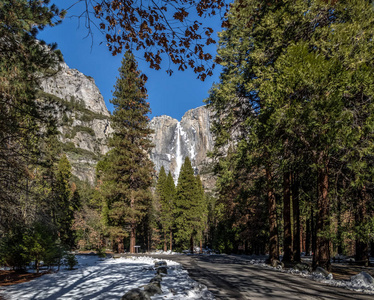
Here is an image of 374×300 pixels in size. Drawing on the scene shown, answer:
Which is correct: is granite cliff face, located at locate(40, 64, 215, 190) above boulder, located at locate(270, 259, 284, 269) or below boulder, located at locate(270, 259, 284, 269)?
above

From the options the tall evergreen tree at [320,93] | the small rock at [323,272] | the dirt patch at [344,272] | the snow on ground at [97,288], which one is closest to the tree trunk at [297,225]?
the dirt patch at [344,272]

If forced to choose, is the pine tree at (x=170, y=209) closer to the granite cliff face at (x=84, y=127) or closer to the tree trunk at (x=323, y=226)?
the tree trunk at (x=323, y=226)

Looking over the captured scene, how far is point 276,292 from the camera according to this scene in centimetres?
529

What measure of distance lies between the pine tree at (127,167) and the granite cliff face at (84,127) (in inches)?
3311

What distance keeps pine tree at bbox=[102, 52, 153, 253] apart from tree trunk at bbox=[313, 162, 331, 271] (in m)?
14.5

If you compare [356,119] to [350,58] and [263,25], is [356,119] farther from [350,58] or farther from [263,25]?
[263,25]

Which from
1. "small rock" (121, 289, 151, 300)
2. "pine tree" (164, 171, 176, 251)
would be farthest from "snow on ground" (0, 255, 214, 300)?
"pine tree" (164, 171, 176, 251)

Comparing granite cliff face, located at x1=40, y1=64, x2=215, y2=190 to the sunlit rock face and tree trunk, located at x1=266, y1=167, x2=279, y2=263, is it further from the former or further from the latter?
tree trunk, located at x1=266, y1=167, x2=279, y2=263

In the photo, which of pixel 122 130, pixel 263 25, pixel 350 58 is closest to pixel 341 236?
pixel 350 58

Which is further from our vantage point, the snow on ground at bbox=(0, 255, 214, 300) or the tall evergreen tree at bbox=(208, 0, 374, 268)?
the tall evergreen tree at bbox=(208, 0, 374, 268)

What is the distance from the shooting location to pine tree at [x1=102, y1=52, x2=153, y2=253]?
19.9 m

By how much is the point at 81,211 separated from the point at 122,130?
83.8 feet

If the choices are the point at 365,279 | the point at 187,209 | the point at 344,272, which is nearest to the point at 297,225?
the point at 344,272

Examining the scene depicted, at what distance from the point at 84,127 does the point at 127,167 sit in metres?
142
